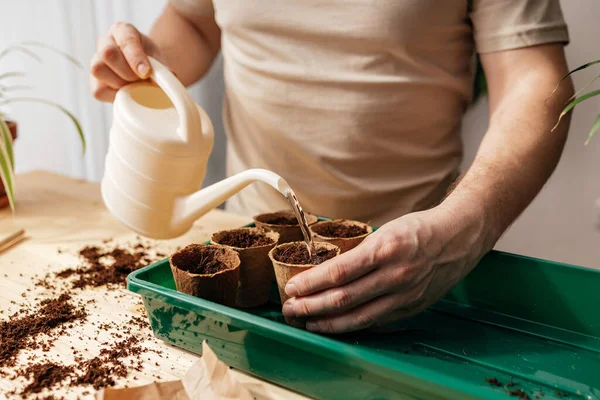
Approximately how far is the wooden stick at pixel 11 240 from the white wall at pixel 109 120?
0.74 meters

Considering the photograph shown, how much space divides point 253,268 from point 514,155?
0.45m

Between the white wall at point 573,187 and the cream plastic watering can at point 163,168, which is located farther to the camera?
the white wall at point 573,187

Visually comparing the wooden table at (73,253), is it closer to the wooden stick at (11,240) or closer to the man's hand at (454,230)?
the wooden stick at (11,240)

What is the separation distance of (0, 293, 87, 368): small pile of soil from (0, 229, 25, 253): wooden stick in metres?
0.29

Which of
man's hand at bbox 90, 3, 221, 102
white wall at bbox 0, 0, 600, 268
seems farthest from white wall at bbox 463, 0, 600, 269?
man's hand at bbox 90, 3, 221, 102

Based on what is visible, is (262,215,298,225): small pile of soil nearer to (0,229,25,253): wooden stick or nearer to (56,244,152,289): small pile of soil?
(56,244,152,289): small pile of soil

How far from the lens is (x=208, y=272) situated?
845mm

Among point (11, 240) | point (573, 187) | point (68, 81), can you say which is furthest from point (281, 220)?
point (68, 81)

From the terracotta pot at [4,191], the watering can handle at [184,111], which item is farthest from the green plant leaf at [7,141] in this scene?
the watering can handle at [184,111]

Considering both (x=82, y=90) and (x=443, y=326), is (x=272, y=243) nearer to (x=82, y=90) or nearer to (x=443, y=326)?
(x=443, y=326)

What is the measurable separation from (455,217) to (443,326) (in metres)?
0.19

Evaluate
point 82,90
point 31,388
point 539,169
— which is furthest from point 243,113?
point 82,90

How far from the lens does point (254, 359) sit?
73cm

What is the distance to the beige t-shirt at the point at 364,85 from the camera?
106 cm
